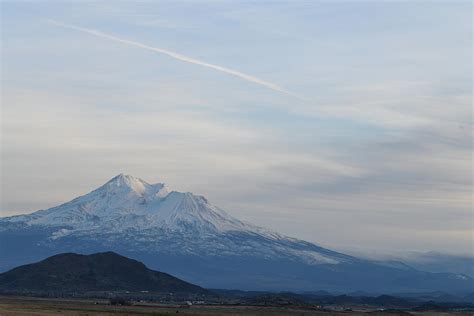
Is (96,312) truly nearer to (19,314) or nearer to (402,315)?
(19,314)

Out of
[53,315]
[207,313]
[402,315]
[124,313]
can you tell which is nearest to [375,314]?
[402,315]

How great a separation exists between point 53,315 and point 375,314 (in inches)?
2557

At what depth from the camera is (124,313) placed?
145625mm

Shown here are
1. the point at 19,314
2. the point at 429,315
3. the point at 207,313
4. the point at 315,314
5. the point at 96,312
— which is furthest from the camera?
the point at 429,315

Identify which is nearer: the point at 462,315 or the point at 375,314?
Answer: the point at 375,314

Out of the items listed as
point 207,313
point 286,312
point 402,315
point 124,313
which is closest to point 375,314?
point 402,315

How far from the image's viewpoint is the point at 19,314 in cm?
13100

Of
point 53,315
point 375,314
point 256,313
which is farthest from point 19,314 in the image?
point 375,314

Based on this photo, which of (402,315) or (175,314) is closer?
(175,314)

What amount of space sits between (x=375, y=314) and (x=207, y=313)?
35507mm

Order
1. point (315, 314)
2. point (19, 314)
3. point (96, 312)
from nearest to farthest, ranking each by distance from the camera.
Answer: point (19, 314), point (96, 312), point (315, 314)

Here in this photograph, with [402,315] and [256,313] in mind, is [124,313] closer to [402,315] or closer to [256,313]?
[256,313]

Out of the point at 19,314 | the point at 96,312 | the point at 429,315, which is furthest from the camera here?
the point at 429,315

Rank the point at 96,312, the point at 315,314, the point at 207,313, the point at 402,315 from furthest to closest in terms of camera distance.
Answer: the point at 402,315
the point at 315,314
the point at 207,313
the point at 96,312
